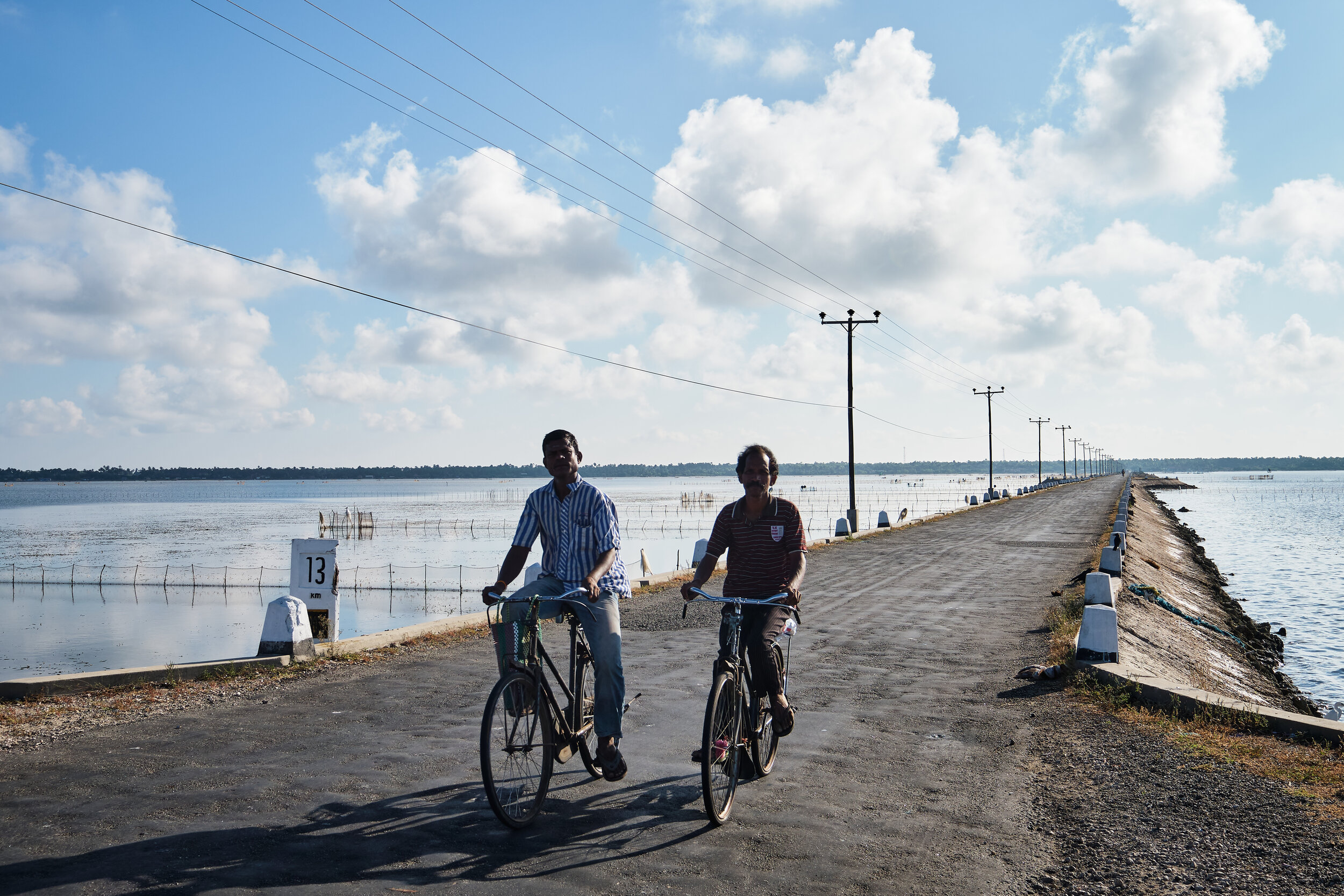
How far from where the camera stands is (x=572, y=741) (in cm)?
535

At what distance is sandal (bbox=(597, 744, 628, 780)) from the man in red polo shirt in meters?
0.92

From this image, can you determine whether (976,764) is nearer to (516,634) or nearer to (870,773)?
(870,773)

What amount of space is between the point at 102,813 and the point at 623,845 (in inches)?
118

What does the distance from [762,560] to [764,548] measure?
7 cm

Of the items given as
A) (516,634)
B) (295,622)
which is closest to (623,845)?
(516,634)

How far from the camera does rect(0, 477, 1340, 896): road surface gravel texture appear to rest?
4.34 metres

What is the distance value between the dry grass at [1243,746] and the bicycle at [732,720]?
310 centimetres

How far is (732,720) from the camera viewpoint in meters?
5.18

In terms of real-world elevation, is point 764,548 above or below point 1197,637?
above

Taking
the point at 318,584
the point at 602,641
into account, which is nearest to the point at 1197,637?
the point at 318,584

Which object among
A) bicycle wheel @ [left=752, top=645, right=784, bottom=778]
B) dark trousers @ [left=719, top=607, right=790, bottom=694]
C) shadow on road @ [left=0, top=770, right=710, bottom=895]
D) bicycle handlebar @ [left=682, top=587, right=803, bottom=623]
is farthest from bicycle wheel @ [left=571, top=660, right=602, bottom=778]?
bicycle wheel @ [left=752, top=645, right=784, bottom=778]

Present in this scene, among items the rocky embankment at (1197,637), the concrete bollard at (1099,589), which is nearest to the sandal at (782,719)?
the rocky embankment at (1197,637)

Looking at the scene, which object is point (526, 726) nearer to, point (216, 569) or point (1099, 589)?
point (1099, 589)

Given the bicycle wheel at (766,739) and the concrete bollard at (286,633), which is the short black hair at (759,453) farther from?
the concrete bollard at (286,633)
